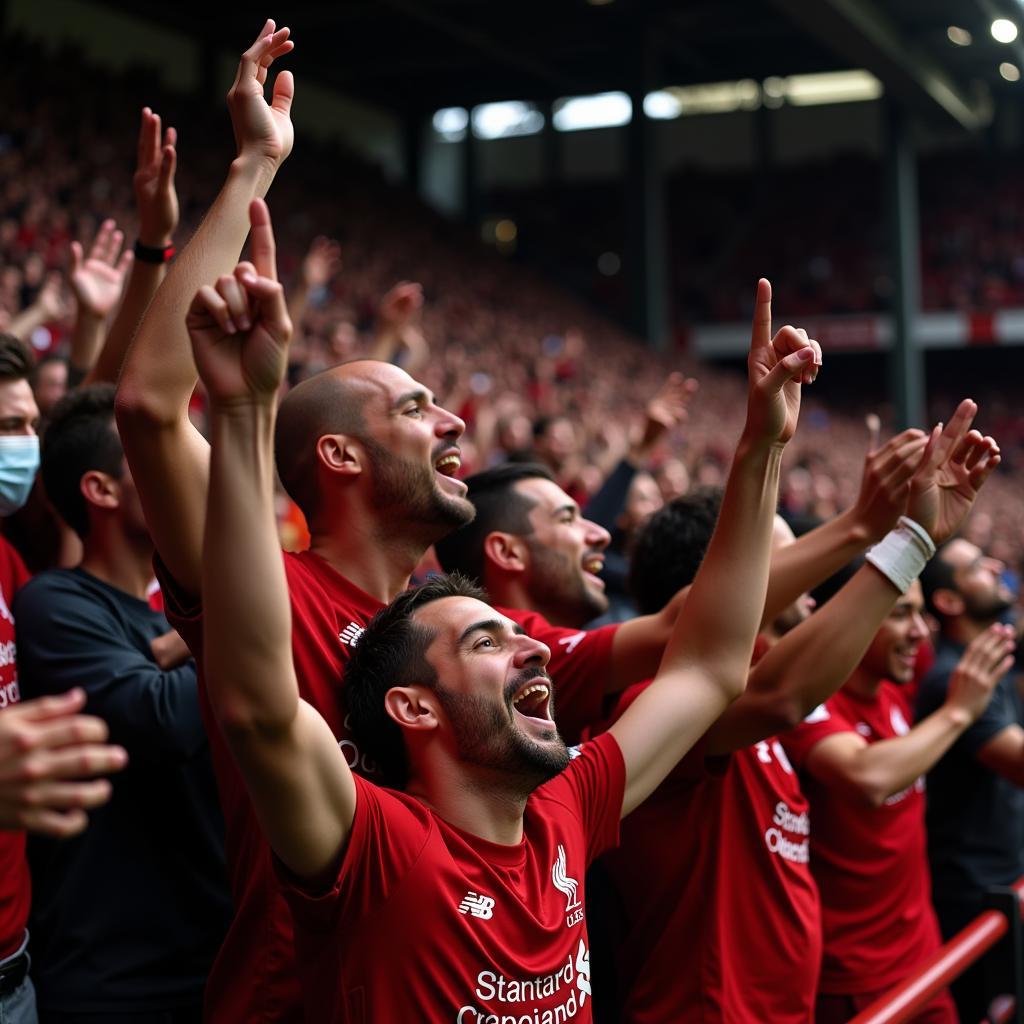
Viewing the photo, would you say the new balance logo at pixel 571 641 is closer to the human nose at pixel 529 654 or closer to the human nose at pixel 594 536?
the human nose at pixel 594 536

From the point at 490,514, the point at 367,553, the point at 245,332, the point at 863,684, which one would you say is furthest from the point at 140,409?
the point at 863,684

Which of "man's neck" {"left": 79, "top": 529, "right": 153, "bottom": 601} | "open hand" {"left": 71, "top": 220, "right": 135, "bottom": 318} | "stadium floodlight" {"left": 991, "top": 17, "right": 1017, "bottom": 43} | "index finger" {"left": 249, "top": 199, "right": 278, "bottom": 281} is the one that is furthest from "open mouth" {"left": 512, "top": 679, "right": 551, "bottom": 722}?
"stadium floodlight" {"left": 991, "top": 17, "right": 1017, "bottom": 43}

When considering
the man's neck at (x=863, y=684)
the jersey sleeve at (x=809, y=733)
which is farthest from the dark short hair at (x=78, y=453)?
Result: the man's neck at (x=863, y=684)

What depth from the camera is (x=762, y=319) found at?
2.33m

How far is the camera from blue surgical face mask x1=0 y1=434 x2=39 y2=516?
105 inches

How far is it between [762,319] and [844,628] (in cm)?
60

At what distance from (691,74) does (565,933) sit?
2400 cm

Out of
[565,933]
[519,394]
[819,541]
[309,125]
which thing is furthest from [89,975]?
[309,125]

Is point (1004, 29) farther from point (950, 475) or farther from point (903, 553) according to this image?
point (903, 553)

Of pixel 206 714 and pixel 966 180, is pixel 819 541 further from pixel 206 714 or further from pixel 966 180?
pixel 966 180

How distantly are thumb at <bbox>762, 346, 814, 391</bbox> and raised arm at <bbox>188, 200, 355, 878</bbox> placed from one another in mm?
939

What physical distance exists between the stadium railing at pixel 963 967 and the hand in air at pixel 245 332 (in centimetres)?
162

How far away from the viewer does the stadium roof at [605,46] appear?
1579 centimetres

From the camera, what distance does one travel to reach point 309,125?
22797 millimetres
